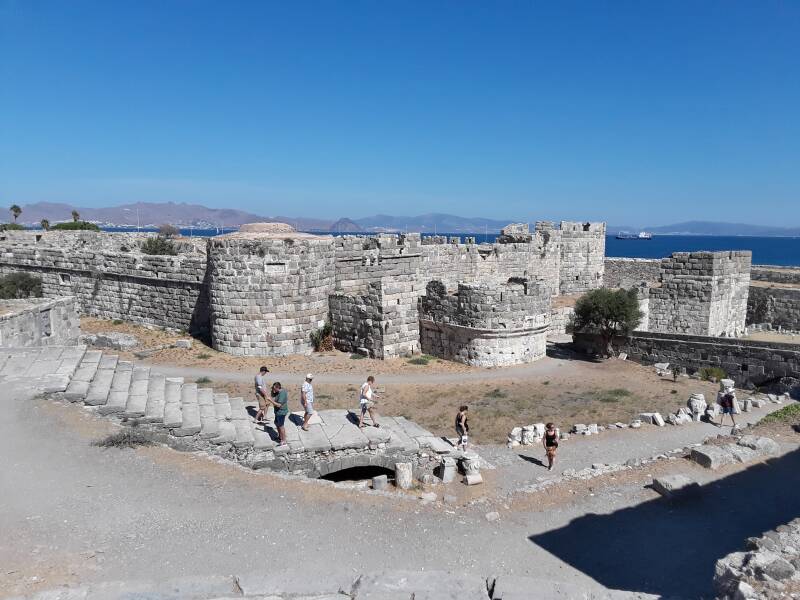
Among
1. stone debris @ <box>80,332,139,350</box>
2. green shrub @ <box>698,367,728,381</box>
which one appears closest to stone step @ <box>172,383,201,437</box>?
stone debris @ <box>80,332,139,350</box>

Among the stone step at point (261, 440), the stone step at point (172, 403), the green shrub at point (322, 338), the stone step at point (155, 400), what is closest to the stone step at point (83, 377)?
the stone step at point (155, 400)

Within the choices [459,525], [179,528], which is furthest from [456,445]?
[179,528]

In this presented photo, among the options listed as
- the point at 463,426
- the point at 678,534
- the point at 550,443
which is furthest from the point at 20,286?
the point at 678,534

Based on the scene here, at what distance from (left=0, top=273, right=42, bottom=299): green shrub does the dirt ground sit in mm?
7351

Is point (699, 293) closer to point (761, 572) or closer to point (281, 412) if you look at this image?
point (281, 412)

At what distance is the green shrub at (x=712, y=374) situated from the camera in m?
17.7

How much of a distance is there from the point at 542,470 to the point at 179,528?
680cm

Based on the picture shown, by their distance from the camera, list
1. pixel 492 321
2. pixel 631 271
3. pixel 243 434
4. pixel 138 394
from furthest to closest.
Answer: pixel 631 271
pixel 492 321
pixel 138 394
pixel 243 434

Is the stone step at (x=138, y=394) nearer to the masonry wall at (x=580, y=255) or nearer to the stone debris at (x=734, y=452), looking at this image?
the stone debris at (x=734, y=452)

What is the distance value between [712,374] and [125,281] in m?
21.7

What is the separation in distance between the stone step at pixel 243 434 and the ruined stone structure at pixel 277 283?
311 inches

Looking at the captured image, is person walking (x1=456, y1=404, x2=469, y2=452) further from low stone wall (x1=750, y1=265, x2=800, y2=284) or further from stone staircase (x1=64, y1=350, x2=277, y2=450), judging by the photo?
low stone wall (x1=750, y1=265, x2=800, y2=284)

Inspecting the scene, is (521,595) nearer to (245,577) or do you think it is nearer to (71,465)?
(245,577)

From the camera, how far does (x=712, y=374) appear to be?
58.3 ft
